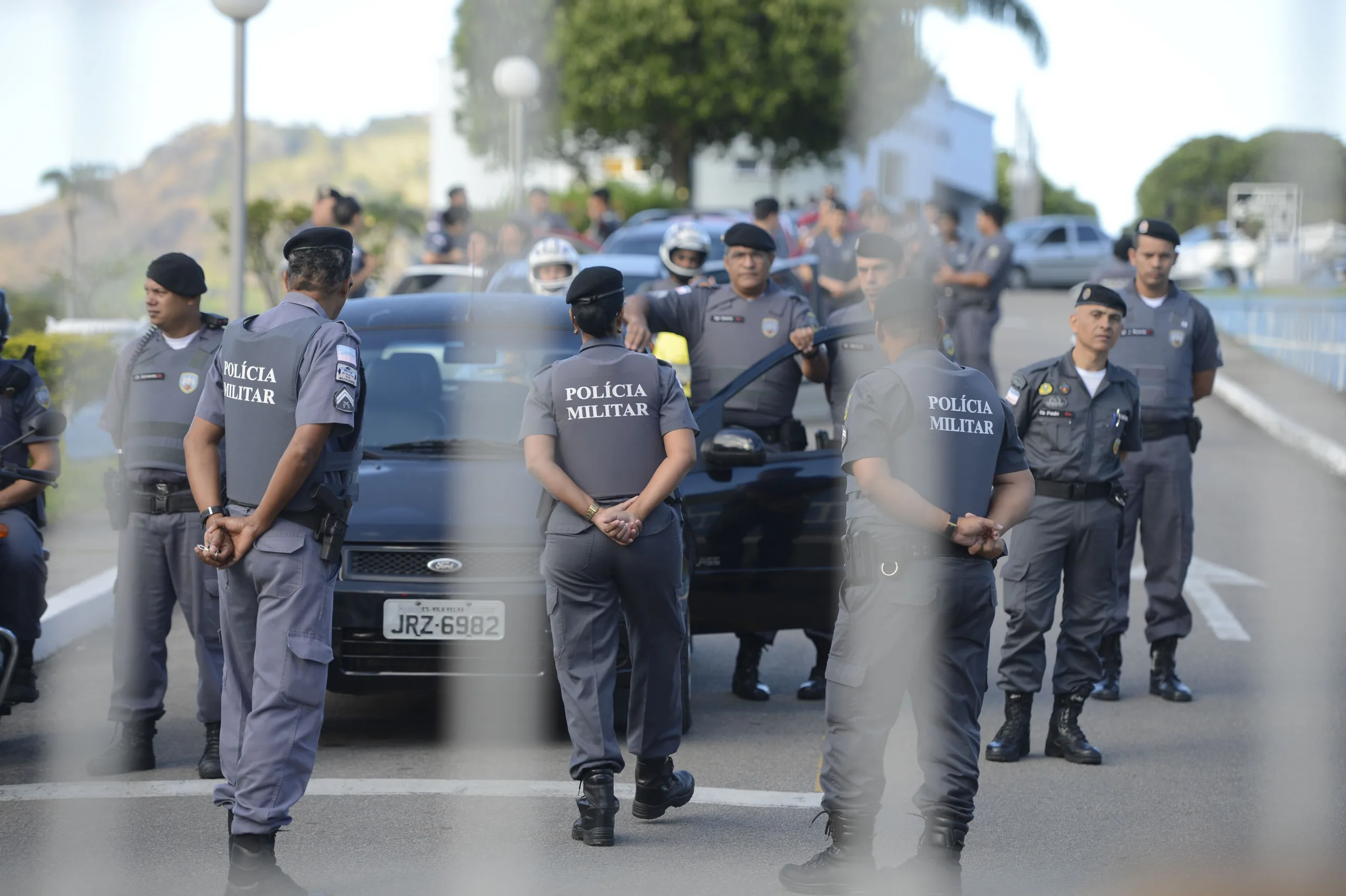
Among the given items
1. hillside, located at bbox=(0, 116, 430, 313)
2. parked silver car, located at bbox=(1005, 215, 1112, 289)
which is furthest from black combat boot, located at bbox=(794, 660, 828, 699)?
parked silver car, located at bbox=(1005, 215, 1112, 289)

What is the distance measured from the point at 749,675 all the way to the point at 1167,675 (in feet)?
5.75

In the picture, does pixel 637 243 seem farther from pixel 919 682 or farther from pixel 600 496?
pixel 919 682

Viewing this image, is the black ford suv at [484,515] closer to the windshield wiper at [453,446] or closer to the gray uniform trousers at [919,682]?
the windshield wiper at [453,446]

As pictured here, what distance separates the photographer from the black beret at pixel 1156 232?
641 cm

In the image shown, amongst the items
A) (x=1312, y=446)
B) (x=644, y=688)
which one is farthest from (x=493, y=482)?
(x=1312, y=446)

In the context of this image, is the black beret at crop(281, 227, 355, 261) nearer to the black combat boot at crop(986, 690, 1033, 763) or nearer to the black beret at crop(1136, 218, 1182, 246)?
the black combat boot at crop(986, 690, 1033, 763)

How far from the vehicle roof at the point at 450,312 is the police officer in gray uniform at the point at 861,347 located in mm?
1110

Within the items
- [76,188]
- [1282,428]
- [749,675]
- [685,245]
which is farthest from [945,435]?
[1282,428]

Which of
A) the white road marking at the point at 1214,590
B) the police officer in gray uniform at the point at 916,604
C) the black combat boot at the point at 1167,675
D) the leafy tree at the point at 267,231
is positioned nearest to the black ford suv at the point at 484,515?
the police officer in gray uniform at the point at 916,604

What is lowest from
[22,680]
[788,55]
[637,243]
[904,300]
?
[22,680]

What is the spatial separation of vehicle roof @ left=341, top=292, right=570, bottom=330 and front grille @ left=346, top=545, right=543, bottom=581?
3.81 ft

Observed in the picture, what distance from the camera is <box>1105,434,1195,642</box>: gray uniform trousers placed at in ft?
21.6

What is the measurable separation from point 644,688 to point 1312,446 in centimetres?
1046

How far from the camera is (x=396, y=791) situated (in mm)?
5090
